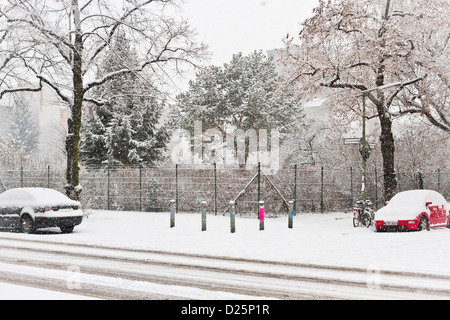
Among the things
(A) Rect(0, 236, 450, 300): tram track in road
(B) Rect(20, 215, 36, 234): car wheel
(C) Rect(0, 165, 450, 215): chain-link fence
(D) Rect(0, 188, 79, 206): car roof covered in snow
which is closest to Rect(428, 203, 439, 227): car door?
(C) Rect(0, 165, 450, 215): chain-link fence

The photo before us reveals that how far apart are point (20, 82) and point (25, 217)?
839 centimetres

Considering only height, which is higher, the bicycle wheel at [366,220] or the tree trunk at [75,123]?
the tree trunk at [75,123]

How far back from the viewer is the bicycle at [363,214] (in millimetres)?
21077

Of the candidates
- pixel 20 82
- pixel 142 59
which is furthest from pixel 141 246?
pixel 20 82

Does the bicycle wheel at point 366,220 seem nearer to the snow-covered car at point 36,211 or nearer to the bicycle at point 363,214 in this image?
the bicycle at point 363,214

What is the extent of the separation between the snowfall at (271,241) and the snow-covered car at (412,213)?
2.39 feet

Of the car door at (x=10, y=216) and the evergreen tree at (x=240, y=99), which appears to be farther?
the evergreen tree at (x=240, y=99)

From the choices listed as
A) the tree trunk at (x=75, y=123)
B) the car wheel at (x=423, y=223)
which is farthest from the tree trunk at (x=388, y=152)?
the tree trunk at (x=75, y=123)

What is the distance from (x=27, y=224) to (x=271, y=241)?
866cm

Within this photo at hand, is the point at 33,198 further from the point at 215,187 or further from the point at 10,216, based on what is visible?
the point at 215,187

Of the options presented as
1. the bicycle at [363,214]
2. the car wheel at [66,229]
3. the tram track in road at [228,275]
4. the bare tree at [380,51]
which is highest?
the bare tree at [380,51]

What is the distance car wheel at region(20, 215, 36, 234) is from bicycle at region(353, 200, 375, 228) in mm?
12554

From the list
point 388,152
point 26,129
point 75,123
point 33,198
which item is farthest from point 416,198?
point 26,129
